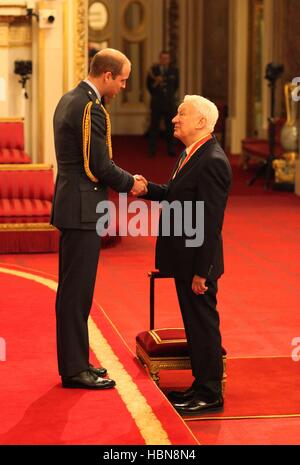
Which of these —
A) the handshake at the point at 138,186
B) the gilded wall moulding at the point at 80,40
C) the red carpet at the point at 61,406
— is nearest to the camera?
the red carpet at the point at 61,406

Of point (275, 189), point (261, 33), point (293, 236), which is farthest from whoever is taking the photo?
point (261, 33)

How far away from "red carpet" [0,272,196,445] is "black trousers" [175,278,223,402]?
0.85 ft

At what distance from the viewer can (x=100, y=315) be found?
7.58 metres

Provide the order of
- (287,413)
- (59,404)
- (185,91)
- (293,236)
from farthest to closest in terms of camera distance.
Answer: (185,91)
(293,236)
(287,413)
(59,404)

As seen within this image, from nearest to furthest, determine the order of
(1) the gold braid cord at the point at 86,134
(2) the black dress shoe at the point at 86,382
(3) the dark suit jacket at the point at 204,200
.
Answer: (1) the gold braid cord at the point at 86,134 → (3) the dark suit jacket at the point at 204,200 → (2) the black dress shoe at the point at 86,382

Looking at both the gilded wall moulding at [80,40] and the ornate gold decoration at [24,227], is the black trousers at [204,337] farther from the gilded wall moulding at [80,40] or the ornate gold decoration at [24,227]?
the gilded wall moulding at [80,40]

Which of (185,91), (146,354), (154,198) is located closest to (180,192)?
(154,198)

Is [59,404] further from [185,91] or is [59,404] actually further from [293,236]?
[185,91]

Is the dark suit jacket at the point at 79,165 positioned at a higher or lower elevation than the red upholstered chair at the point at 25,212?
higher

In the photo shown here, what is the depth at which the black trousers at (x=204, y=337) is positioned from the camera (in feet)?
18.4

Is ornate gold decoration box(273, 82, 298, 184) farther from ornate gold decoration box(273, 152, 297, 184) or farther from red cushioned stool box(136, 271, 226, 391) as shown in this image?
red cushioned stool box(136, 271, 226, 391)

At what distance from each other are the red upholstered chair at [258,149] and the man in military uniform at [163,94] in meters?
2.00

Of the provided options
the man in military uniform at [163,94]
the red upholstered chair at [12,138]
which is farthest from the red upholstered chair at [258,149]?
the red upholstered chair at [12,138]

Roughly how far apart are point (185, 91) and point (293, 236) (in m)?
12.9
